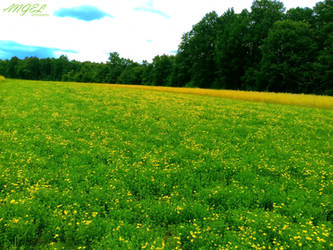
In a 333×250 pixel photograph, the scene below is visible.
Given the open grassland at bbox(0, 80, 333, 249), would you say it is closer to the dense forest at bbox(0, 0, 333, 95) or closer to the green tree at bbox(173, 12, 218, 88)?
the dense forest at bbox(0, 0, 333, 95)

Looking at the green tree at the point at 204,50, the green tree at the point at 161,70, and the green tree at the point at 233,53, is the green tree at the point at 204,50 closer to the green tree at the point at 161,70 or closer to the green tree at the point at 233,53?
the green tree at the point at 233,53

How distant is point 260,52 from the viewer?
73375 mm

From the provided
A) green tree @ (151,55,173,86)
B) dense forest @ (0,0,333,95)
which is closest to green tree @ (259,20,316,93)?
dense forest @ (0,0,333,95)

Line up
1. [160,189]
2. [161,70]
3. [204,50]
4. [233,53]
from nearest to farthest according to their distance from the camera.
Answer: [160,189]
[233,53]
[204,50]
[161,70]

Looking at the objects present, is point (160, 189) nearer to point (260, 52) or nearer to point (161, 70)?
point (260, 52)

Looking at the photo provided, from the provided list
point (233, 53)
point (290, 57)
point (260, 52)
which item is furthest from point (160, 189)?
point (260, 52)

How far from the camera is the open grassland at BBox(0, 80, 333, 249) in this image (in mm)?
5250

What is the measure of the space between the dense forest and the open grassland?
53.0m

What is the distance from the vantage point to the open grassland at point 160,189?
17.2 ft

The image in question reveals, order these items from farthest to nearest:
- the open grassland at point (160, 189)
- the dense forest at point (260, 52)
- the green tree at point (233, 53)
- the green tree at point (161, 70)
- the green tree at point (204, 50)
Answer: the green tree at point (161, 70)
the green tree at point (204, 50)
the green tree at point (233, 53)
the dense forest at point (260, 52)
the open grassland at point (160, 189)

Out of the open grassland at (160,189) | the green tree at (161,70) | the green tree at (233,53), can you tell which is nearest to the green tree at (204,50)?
the green tree at (233,53)

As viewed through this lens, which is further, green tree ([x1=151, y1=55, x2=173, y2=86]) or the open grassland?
green tree ([x1=151, y1=55, x2=173, y2=86])

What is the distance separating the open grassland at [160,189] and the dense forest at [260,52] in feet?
174

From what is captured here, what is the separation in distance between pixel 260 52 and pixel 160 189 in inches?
3072
